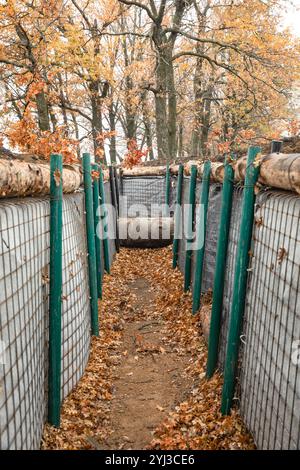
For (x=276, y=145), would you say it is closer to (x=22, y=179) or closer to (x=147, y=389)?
(x=22, y=179)

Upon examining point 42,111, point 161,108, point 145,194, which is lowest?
point 145,194

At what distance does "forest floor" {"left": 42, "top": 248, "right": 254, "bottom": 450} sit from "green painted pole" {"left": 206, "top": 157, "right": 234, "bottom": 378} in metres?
0.28

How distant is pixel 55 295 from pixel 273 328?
1.92m

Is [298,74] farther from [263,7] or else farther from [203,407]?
[203,407]

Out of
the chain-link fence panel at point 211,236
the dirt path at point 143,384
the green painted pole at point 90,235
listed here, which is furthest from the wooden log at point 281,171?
the green painted pole at point 90,235

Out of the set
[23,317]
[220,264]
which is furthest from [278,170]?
[23,317]

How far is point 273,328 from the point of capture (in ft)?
9.88

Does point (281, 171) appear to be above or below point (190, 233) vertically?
above

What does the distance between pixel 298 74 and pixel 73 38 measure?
10.7 metres

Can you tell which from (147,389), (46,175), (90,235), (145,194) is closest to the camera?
(46,175)

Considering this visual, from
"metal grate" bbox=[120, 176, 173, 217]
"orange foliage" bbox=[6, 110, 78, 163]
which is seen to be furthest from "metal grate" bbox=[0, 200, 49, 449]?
"metal grate" bbox=[120, 176, 173, 217]

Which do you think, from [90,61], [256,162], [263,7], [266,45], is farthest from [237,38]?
[256,162]

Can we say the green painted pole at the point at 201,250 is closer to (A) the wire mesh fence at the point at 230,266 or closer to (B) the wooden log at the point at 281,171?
(A) the wire mesh fence at the point at 230,266

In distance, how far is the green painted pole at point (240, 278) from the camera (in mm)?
3635
